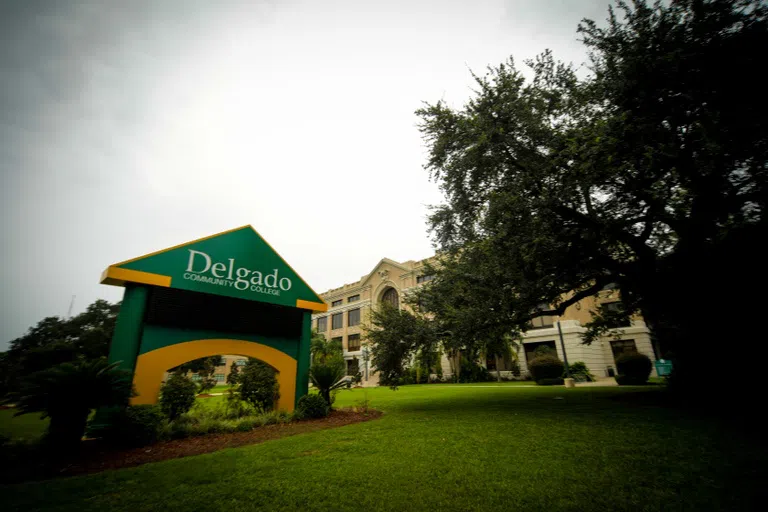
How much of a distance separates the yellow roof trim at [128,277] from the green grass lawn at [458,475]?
486 centimetres

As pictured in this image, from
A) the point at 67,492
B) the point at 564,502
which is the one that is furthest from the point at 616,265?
the point at 67,492

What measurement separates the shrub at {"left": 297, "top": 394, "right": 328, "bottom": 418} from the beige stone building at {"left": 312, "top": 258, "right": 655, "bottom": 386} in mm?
2786

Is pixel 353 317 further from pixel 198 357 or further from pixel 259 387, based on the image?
pixel 198 357

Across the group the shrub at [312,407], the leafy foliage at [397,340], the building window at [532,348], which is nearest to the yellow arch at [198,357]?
the shrub at [312,407]

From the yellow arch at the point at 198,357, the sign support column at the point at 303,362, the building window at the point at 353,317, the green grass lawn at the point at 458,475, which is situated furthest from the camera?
the building window at the point at 353,317

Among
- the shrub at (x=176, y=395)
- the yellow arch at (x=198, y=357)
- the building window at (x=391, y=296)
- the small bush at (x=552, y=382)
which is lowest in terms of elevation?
the small bush at (x=552, y=382)

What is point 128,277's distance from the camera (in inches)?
328

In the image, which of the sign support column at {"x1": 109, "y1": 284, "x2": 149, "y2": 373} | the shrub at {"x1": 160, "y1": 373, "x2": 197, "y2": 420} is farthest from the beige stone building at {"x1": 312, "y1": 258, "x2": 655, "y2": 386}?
the sign support column at {"x1": 109, "y1": 284, "x2": 149, "y2": 373}

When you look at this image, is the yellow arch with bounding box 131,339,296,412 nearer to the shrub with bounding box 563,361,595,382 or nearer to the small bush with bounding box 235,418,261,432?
the small bush with bounding box 235,418,261,432

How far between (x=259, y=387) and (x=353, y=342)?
34250 millimetres

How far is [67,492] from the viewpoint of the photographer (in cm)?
433

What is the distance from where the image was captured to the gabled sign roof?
8.64m

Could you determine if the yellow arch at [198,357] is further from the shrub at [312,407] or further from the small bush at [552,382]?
the small bush at [552,382]

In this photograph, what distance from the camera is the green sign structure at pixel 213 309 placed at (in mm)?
8328
